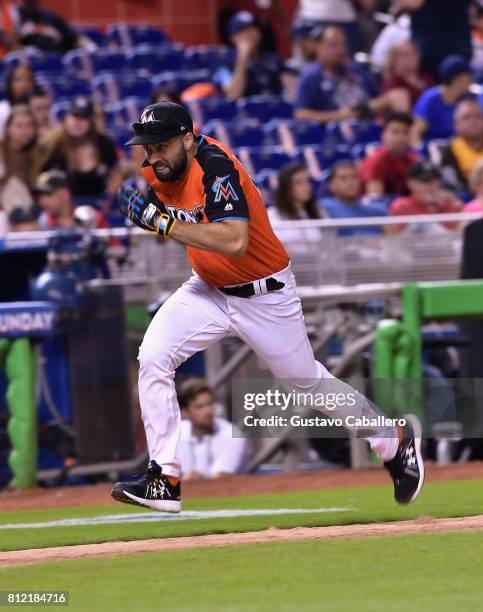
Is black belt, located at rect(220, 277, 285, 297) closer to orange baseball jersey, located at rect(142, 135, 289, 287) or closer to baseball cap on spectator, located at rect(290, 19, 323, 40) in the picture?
orange baseball jersey, located at rect(142, 135, 289, 287)

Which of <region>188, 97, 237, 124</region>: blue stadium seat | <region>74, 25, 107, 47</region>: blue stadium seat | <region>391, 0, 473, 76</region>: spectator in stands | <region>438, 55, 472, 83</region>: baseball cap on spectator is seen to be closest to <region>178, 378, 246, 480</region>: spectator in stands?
<region>188, 97, 237, 124</region>: blue stadium seat

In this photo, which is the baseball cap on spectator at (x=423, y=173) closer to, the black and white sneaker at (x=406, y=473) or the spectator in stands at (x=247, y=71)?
the spectator in stands at (x=247, y=71)

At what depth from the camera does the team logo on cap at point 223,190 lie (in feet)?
20.9

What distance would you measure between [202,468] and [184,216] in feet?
12.2

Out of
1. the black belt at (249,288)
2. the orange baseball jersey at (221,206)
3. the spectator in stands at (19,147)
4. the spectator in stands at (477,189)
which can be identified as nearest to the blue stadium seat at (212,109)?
the spectator in stands at (19,147)

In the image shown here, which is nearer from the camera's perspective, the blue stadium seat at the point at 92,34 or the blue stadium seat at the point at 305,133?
the blue stadium seat at the point at 305,133

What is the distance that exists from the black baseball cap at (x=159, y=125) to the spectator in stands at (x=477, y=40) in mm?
11174

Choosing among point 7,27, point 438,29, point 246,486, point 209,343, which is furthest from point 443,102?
point 209,343

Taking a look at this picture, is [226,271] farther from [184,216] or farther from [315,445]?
[315,445]

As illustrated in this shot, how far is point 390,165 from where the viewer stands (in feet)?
42.2

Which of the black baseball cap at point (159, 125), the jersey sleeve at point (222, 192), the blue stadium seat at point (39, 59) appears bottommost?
the jersey sleeve at point (222, 192)

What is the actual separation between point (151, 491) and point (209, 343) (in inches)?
28.4

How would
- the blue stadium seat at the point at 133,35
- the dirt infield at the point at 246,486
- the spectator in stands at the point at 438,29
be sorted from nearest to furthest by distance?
the dirt infield at the point at 246,486
the spectator in stands at the point at 438,29
the blue stadium seat at the point at 133,35

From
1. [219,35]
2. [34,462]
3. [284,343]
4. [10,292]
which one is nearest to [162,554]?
[284,343]
